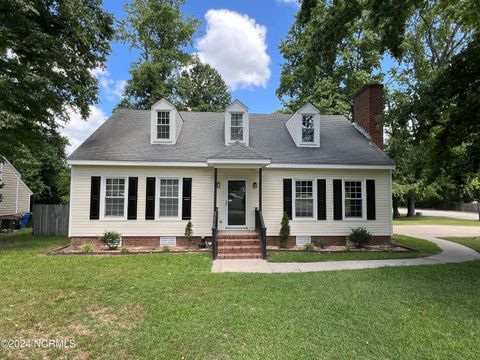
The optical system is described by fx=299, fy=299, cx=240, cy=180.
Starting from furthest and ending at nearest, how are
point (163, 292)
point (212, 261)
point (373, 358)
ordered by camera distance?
point (212, 261), point (163, 292), point (373, 358)

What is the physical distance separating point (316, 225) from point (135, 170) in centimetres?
748

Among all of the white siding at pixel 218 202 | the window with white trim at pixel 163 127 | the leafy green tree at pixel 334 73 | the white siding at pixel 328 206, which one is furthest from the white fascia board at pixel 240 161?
the leafy green tree at pixel 334 73

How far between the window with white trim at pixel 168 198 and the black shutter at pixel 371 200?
7.71 m

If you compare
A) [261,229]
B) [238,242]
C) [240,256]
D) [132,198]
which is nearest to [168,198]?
[132,198]

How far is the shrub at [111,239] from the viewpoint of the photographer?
10.9 metres

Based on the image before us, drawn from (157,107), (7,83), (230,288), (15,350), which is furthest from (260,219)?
(7,83)

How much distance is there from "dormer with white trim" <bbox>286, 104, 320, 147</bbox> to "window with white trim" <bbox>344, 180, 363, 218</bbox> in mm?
2242

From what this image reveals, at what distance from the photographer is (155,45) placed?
2664 cm

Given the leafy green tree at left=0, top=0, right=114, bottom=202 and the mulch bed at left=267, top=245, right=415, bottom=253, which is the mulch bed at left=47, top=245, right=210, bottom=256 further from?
the leafy green tree at left=0, top=0, right=114, bottom=202

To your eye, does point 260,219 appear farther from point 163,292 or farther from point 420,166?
point 420,166

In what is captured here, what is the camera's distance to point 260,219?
10.6 meters

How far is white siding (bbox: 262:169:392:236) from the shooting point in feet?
39.5

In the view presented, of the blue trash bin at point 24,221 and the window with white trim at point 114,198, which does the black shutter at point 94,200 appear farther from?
the blue trash bin at point 24,221

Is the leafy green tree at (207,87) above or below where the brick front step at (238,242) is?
above
